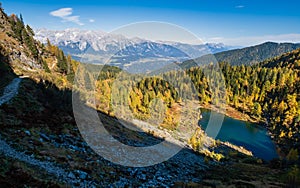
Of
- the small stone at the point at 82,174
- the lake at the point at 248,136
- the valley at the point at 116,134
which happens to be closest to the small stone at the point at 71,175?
the valley at the point at 116,134

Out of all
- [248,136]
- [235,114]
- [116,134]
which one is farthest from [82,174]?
[235,114]

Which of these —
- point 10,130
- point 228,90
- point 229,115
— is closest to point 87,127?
point 10,130

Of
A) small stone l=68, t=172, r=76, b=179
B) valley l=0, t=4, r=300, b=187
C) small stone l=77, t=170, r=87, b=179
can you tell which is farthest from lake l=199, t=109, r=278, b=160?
small stone l=68, t=172, r=76, b=179

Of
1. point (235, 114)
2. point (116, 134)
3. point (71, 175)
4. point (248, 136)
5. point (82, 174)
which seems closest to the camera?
point (71, 175)

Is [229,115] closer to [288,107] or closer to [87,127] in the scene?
[288,107]

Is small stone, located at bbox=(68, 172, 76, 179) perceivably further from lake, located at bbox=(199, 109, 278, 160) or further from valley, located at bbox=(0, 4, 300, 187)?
lake, located at bbox=(199, 109, 278, 160)

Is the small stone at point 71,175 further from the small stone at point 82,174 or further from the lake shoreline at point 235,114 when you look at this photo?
the lake shoreline at point 235,114

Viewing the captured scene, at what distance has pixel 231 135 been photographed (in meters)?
96.8

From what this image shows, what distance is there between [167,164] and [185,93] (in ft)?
421

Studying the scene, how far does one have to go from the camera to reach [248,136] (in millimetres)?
97062

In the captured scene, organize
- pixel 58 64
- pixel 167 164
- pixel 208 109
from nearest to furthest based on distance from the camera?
Result: 1. pixel 167 164
2. pixel 58 64
3. pixel 208 109

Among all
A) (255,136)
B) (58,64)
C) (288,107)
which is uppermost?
(58,64)

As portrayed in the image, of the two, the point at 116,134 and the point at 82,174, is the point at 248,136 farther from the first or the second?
the point at 82,174

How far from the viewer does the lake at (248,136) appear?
80.6m
